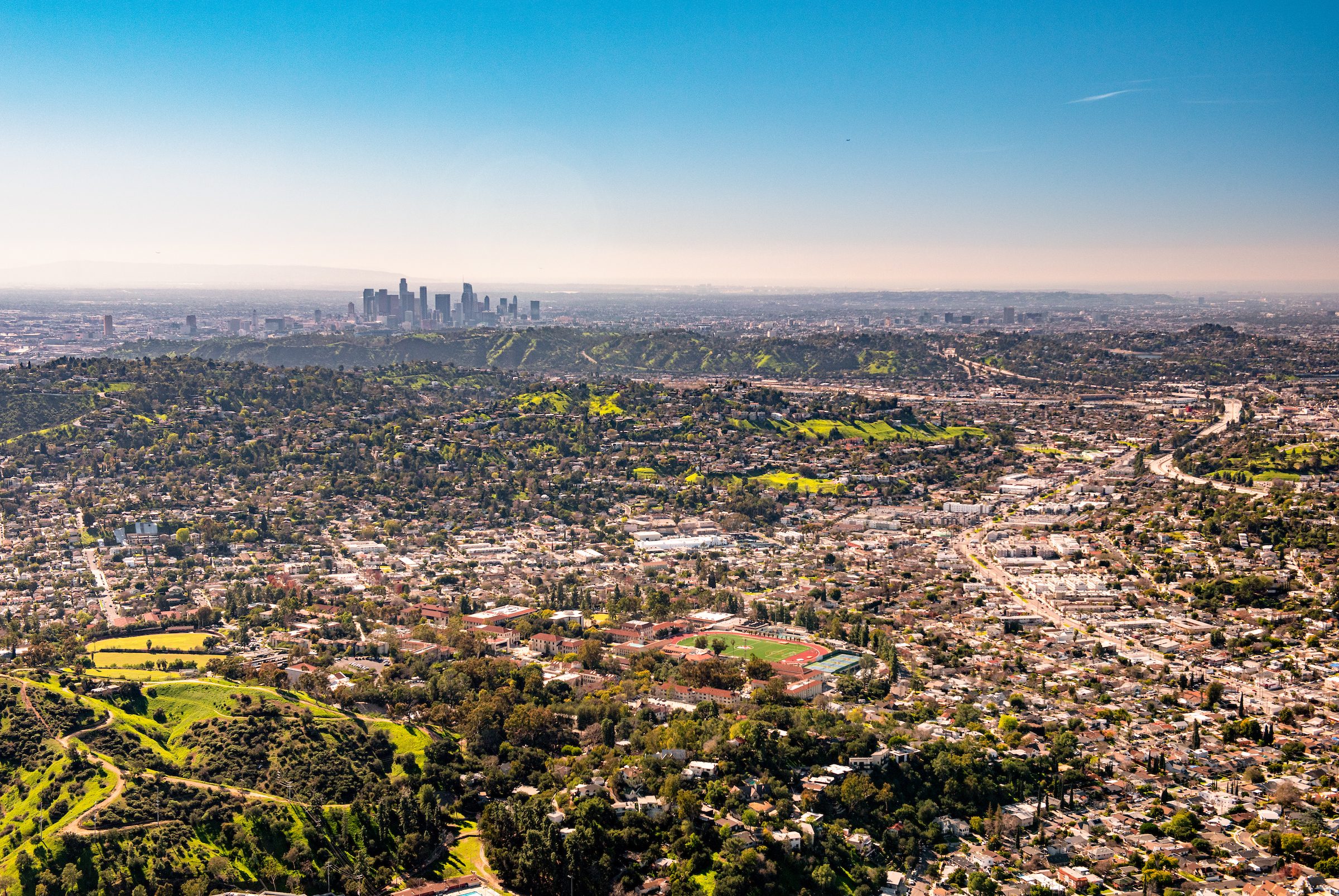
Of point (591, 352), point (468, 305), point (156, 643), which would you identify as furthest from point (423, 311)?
point (156, 643)

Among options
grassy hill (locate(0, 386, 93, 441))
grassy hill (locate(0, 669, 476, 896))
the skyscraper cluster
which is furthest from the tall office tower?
grassy hill (locate(0, 669, 476, 896))

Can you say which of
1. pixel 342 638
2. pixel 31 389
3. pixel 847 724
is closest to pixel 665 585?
pixel 342 638

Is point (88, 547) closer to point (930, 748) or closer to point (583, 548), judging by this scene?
point (583, 548)

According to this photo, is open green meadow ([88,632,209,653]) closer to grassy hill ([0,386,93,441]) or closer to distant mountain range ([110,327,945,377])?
grassy hill ([0,386,93,441])

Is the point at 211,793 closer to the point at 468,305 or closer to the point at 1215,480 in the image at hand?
the point at 1215,480

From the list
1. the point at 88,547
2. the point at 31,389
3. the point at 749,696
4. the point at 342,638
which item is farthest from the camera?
the point at 31,389

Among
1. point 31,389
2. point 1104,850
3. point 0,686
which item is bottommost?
point 1104,850
